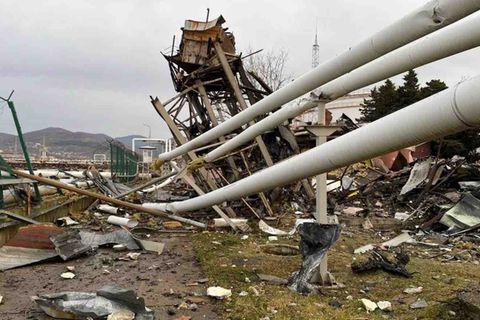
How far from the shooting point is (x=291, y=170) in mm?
3580

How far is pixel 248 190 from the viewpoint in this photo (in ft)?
14.0

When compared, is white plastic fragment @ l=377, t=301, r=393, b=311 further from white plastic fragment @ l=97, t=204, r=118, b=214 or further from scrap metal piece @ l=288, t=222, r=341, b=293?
white plastic fragment @ l=97, t=204, r=118, b=214

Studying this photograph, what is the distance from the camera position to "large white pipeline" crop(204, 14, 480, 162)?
3.41 m

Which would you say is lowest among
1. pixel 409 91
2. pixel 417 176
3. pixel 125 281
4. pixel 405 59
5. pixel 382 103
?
pixel 125 281

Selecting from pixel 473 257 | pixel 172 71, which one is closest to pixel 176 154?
pixel 172 71

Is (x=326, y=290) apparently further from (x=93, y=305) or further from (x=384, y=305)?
(x=93, y=305)

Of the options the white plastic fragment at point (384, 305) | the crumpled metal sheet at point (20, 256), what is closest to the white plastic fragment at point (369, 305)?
the white plastic fragment at point (384, 305)

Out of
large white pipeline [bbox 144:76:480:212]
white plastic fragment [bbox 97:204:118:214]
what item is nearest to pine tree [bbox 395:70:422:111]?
white plastic fragment [bbox 97:204:118:214]

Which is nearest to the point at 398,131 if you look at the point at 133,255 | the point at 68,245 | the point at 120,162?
the point at 133,255

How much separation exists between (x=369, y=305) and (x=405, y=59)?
2.30m

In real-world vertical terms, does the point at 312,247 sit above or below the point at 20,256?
above

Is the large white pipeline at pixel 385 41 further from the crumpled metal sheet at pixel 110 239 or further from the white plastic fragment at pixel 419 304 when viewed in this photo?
the crumpled metal sheet at pixel 110 239

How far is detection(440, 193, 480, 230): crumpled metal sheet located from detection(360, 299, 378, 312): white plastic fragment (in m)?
5.07

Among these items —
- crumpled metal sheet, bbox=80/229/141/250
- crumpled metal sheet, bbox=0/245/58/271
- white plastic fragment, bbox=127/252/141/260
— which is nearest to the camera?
crumpled metal sheet, bbox=0/245/58/271
